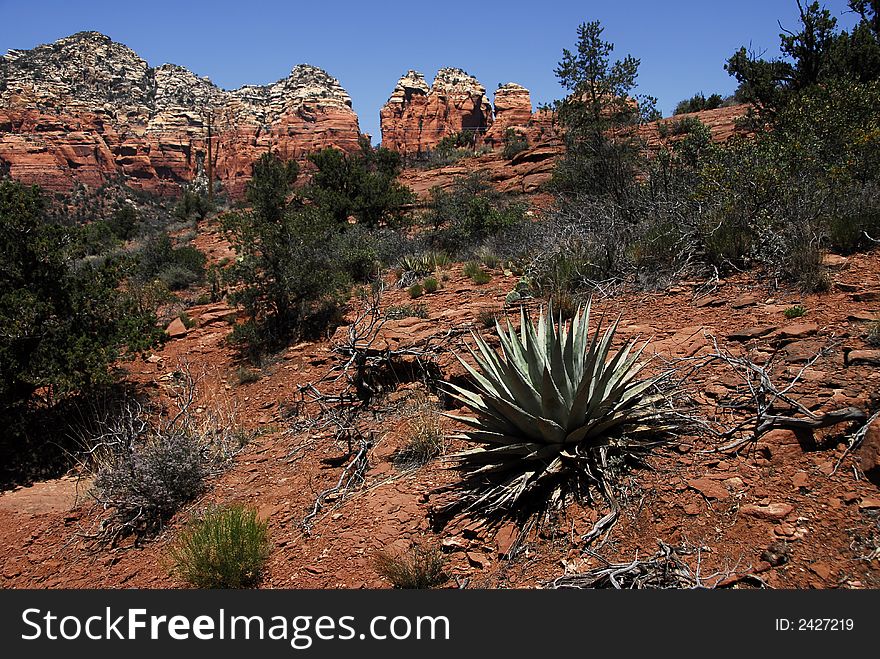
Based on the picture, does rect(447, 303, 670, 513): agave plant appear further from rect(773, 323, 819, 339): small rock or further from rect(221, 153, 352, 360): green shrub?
rect(221, 153, 352, 360): green shrub

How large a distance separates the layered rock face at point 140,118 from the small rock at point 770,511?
6060 centimetres

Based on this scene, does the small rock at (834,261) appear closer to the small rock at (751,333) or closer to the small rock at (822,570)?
the small rock at (751,333)

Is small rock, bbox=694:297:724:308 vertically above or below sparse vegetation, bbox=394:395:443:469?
above

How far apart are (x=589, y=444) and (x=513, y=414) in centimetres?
51

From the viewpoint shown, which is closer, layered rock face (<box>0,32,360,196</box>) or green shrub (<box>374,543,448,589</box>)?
green shrub (<box>374,543,448,589</box>)

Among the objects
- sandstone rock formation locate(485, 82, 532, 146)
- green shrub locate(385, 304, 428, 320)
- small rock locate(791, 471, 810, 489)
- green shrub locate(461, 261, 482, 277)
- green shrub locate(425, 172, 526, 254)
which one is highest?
sandstone rock formation locate(485, 82, 532, 146)

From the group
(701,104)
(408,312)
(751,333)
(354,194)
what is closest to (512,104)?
(701,104)

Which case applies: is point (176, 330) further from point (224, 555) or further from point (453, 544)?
point (453, 544)

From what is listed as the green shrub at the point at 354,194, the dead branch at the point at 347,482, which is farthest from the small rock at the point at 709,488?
the green shrub at the point at 354,194

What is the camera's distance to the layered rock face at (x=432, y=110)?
67.7 m

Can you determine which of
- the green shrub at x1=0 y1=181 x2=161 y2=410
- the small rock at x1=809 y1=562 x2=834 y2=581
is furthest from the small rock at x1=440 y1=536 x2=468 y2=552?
the green shrub at x1=0 y1=181 x2=161 y2=410

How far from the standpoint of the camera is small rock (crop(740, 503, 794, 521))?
8.00ft

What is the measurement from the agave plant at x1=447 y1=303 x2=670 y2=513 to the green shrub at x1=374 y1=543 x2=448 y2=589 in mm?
456

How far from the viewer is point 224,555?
296 centimetres
